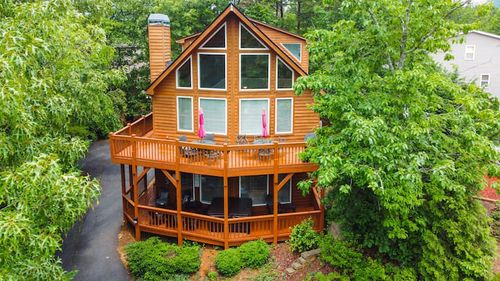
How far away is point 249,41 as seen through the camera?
15.2 m

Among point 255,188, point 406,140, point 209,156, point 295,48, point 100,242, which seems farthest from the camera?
point 295,48

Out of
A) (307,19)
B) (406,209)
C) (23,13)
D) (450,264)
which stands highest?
(307,19)

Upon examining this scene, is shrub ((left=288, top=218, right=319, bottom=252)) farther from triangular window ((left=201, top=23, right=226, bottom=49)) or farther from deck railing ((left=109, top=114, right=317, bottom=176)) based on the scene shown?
triangular window ((left=201, top=23, right=226, bottom=49))

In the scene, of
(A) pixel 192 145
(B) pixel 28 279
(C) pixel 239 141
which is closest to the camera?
(B) pixel 28 279

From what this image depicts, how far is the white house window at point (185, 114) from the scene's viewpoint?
643 inches

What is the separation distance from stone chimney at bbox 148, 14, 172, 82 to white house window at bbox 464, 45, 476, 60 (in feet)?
69.3

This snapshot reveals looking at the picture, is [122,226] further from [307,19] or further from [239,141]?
[307,19]

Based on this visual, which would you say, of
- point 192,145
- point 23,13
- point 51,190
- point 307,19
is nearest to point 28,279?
point 51,190

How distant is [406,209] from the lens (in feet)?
31.4

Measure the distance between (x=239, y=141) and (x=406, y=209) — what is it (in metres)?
7.69

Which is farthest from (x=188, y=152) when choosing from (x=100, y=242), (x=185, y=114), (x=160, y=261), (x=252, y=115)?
(x=100, y=242)

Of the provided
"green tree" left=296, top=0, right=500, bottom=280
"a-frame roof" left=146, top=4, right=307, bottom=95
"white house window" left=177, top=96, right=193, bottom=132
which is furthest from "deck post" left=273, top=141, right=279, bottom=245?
Answer: "white house window" left=177, top=96, right=193, bottom=132

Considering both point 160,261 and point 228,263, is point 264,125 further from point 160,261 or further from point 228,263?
point 160,261

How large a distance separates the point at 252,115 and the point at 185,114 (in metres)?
2.86
